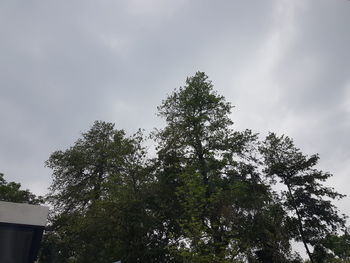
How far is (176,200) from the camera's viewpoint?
18.8 m

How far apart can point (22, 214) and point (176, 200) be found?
1391cm

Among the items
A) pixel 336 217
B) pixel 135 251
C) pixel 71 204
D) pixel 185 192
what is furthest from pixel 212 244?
pixel 336 217

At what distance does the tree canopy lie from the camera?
642 inches

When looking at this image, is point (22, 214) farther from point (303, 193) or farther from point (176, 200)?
point (303, 193)

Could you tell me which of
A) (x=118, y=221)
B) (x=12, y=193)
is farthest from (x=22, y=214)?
(x=12, y=193)

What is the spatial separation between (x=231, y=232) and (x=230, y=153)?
5.99 m

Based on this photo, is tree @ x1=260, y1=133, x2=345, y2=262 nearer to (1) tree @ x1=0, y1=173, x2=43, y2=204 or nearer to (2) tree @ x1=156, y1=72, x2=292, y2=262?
(2) tree @ x1=156, y1=72, x2=292, y2=262

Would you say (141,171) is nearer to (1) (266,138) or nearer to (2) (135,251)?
(2) (135,251)

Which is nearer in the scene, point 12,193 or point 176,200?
point 176,200

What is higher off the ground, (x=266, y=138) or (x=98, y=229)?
(x=266, y=138)

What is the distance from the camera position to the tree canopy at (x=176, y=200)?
1631 centimetres

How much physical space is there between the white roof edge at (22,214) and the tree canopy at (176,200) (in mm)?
9328

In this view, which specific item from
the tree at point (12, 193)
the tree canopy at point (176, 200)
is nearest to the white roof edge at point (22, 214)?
the tree canopy at point (176, 200)

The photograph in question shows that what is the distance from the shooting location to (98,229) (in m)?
17.2
